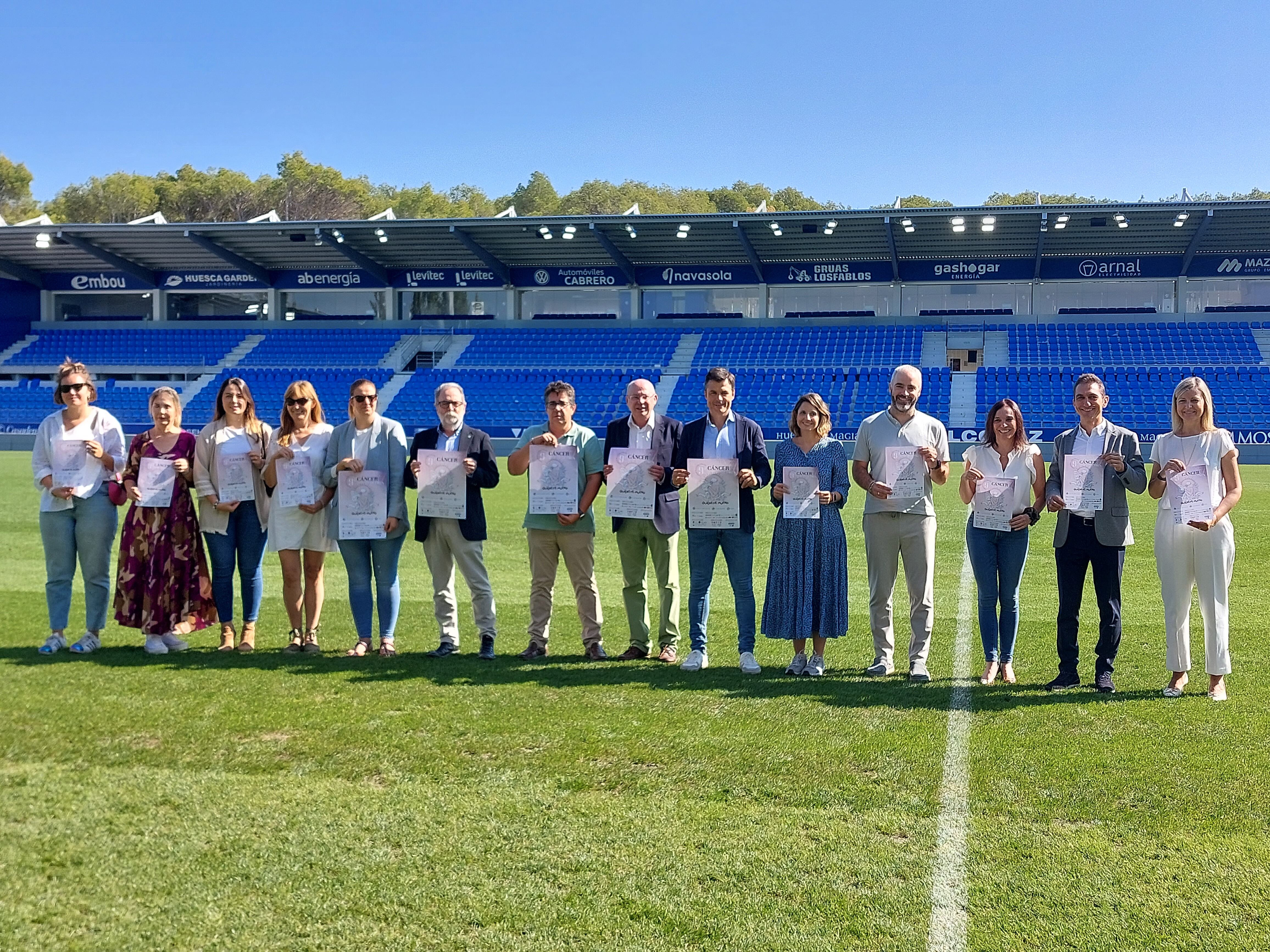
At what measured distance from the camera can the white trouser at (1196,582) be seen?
20.4 ft

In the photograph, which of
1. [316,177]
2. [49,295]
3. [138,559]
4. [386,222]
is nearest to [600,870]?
[138,559]

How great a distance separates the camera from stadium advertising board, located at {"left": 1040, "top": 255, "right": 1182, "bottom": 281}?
34.6 m

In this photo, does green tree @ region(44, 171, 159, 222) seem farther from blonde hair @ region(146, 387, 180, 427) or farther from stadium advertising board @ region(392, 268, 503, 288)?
blonde hair @ region(146, 387, 180, 427)

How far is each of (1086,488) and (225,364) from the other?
36.8 metres

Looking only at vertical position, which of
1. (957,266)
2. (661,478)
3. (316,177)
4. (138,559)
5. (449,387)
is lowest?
(138,559)

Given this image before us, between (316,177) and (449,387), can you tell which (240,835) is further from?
(316,177)

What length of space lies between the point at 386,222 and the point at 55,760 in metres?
32.3

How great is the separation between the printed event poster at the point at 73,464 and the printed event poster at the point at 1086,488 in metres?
6.10

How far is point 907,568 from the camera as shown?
6.81 m

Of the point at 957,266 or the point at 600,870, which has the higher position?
the point at 957,266

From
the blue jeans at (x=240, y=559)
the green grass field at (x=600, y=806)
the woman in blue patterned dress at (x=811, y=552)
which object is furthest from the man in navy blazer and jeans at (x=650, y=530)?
the blue jeans at (x=240, y=559)

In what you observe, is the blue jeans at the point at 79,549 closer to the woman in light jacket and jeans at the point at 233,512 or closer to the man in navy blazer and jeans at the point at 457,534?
the woman in light jacket and jeans at the point at 233,512

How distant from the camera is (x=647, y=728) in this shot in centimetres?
553

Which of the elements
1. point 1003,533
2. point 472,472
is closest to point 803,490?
point 1003,533
